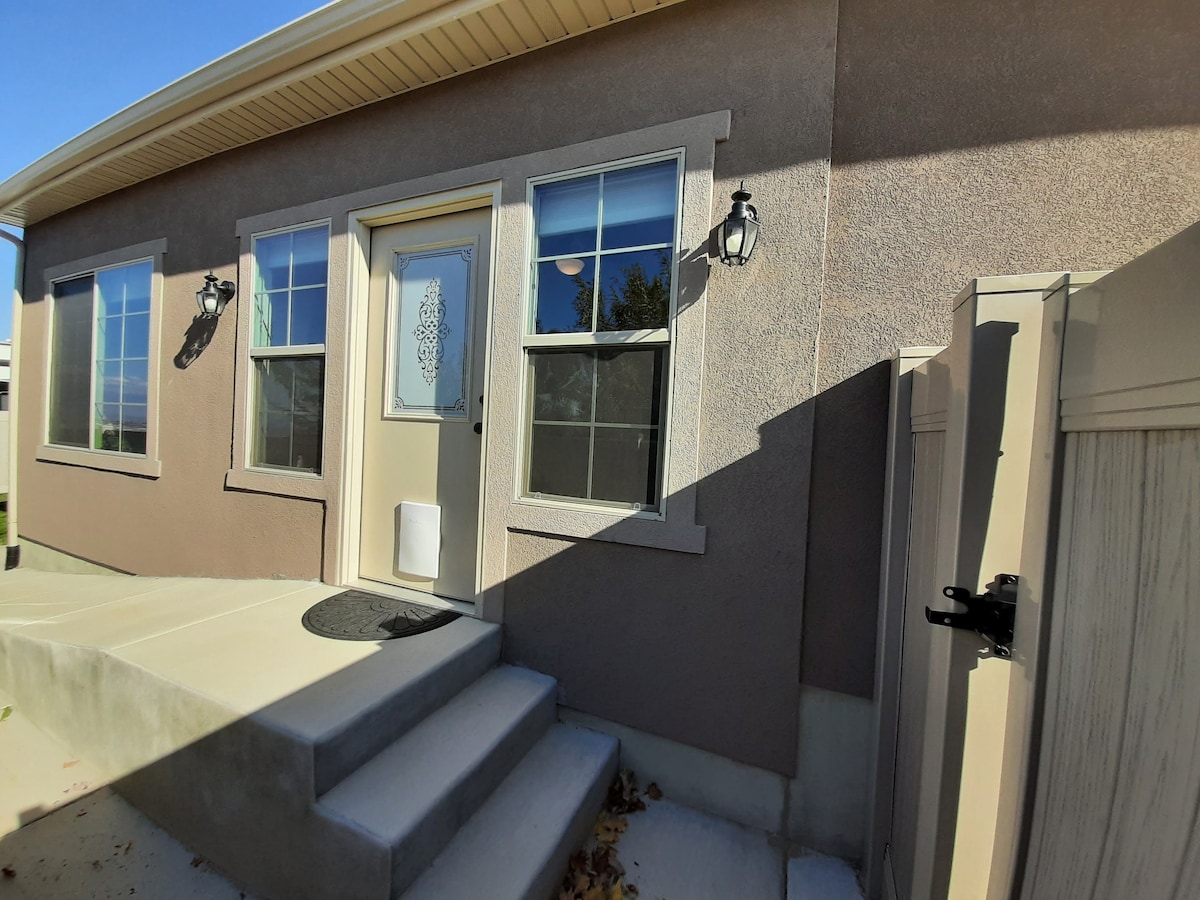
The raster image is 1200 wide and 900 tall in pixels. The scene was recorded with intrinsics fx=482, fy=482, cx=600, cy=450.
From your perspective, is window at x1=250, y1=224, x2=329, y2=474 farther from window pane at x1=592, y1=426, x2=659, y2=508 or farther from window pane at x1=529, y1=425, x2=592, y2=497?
window pane at x1=592, y1=426, x2=659, y2=508

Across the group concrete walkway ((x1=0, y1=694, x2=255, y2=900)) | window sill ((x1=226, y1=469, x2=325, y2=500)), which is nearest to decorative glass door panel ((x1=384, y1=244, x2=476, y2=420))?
window sill ((x1=226, y1=469, x2=325, y2=500))

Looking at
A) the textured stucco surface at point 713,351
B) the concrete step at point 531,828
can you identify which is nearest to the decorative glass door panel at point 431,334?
the textured stucco surface at point 713,351

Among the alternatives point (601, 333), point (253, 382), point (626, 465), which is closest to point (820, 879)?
point (626, 465)

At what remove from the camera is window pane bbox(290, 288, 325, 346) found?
3.36 metres

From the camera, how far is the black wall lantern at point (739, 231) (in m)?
2.10

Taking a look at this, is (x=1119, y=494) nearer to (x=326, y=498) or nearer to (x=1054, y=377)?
(x=1054, y=377)

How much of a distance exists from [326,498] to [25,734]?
1.75 metres

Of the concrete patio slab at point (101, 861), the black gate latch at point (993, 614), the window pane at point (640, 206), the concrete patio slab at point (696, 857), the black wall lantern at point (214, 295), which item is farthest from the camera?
the black wall lantern at point (214, 295)

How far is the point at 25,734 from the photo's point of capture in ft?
8.07

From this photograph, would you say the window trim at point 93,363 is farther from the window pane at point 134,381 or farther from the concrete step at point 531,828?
the concrete step at point 531,828

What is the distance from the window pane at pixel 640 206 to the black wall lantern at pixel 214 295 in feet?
10.1

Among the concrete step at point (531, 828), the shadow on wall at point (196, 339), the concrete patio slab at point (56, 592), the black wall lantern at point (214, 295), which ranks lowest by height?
the concrete step at point (531, 828)

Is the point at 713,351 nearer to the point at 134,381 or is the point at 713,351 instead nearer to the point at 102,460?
the point at 134,381

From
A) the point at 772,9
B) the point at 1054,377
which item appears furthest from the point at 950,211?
the point at 1054,377
